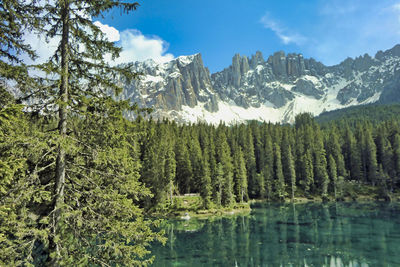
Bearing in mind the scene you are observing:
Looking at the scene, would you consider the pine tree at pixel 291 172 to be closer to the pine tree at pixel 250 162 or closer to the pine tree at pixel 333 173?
the pine tree at pixel 250 162

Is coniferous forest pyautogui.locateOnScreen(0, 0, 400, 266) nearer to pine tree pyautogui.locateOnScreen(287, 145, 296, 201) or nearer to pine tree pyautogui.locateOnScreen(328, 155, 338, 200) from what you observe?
pine tree pyautogui.locateOnScreen(287, 145, 296, 201)

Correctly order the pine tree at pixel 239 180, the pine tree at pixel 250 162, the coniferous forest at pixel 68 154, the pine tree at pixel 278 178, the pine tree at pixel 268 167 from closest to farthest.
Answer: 1. the coniferous forest at pixel 68 154
2. the pine tree at pixel 239 180
3. the pine tree at pixel 278 178
4. the pine tree at pixel 268 167
5. the pine tree at pixel 250 162

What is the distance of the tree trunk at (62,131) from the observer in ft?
25.0

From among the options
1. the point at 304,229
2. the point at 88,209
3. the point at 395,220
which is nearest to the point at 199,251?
the point at 304,229

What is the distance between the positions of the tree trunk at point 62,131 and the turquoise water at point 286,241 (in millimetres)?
22559

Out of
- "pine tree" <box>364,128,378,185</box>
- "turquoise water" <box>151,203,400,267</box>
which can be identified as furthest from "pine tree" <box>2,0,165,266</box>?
"pine tree" <box>364,128,378,185</box>

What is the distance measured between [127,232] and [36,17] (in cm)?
781

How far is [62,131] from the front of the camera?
27.9 ft

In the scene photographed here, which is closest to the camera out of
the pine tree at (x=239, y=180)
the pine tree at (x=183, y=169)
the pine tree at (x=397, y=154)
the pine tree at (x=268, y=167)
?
the pine tree at (x=239, y=180)

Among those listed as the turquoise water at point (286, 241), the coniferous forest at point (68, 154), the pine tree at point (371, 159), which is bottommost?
the turquoise water at point (286, 241)

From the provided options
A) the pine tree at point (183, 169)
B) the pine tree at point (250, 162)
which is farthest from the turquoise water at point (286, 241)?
the pine tree at point (250, 162)

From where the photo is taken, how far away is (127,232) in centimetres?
820

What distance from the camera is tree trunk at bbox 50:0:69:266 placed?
762 centimetres

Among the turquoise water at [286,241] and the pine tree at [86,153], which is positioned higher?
the pine tree at [86,153]
